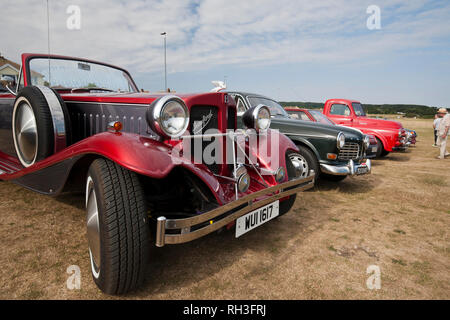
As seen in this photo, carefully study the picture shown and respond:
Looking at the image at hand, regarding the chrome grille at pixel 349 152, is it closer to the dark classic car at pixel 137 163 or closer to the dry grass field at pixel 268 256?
the dry grass field at pixel 268 256

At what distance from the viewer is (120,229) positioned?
1585 millimetres

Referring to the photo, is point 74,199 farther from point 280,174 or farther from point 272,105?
point 272,105

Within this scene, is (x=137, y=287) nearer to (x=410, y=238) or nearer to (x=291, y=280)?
(x=291, y=280)

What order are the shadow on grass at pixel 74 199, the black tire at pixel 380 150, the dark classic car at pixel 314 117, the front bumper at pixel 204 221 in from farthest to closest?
1. the black tire at pixel 380 150
2. the dark classic car at pixel 314 117
3. the shadow on grass at pixel 74 199
4. the front bumper at pixel 204 221

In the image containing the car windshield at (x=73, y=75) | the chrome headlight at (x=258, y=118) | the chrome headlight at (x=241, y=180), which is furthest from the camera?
the car windshield at (x=73, y=75)

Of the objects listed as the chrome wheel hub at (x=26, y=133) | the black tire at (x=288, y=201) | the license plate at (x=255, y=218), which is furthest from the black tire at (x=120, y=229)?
the black tire at (x=288, y=201)

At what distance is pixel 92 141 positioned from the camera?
185 centimetres

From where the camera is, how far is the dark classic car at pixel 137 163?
64.1 inches

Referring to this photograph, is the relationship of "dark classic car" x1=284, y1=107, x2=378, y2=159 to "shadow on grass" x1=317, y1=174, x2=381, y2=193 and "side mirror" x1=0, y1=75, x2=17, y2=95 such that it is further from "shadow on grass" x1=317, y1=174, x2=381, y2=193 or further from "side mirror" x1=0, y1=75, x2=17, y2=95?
"side mirror" x1=0, y1=75, x2=17, y2=95

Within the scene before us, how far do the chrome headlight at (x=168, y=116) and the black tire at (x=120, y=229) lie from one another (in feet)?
1.23

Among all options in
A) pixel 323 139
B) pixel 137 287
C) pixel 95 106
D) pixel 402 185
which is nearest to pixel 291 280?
pixel 137 287

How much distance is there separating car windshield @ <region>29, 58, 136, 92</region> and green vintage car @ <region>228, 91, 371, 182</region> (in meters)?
1.95

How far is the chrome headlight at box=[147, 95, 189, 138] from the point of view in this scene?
184 centimetres

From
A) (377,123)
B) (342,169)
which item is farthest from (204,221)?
(377,123)
